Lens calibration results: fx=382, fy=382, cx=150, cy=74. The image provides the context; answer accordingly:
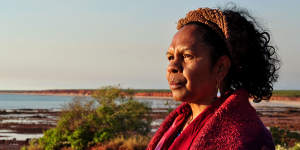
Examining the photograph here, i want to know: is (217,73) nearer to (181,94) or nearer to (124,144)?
(181,94)

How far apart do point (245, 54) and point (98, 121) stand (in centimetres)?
896

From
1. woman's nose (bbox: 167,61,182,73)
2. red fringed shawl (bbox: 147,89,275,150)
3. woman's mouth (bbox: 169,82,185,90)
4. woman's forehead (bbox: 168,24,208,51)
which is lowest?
red fringed shawl (bbox: 147,89,275,150)

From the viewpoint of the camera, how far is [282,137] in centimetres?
960

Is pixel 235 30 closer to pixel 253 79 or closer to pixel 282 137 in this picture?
pixel 253 79

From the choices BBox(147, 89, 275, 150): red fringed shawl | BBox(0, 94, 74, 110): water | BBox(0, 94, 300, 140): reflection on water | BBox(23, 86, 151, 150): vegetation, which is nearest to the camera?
BBox(147, 89, 275, 150): red fringed shawl

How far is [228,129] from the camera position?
1.46 meters

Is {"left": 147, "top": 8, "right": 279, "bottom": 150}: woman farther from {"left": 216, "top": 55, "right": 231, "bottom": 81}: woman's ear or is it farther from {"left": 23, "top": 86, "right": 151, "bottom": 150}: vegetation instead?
{"left": 23, "top": 86, "right": 151, "bottom": 150}: vegetation

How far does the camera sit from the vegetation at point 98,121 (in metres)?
10.2

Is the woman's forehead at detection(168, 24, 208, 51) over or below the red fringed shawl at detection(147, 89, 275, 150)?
over

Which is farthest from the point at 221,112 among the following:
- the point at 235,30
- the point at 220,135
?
the point at 235,30

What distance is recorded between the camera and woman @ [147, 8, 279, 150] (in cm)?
149

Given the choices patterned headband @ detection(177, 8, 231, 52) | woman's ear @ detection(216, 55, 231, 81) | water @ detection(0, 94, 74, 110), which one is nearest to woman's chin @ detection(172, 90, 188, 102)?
woman's ear @ detection(216, 55, 231, 81)

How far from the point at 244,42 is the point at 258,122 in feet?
1.22

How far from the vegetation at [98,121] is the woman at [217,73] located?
8311 millimetres
